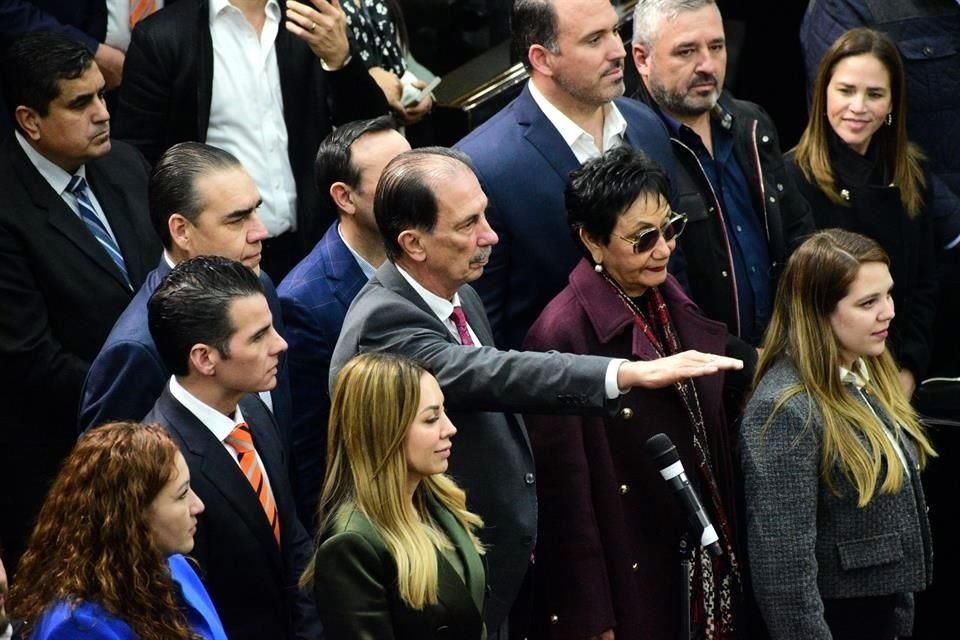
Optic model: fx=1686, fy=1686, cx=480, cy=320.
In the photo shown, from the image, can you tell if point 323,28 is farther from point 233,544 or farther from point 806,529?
point 806,529

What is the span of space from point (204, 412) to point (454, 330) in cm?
69

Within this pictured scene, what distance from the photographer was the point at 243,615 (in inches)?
154

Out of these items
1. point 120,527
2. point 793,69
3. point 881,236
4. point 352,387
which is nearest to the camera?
point 120,527

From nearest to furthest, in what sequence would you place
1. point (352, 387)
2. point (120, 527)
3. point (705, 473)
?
point (120, 527) → point (352, 387) → point (705, 473)

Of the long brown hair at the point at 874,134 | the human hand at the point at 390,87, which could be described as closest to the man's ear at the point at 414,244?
the human hand at the point at 390,87

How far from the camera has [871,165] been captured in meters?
5.60

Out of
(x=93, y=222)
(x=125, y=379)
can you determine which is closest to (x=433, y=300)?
(x=125, y=379)

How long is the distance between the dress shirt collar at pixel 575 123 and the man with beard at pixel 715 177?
0.74 ft

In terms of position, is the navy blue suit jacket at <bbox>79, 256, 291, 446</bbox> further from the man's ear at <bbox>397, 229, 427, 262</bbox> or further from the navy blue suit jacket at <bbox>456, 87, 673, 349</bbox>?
the navy blue suit jacket at <bbox>456, 87, 673, 349</bbox>

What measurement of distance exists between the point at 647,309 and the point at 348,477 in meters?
1.07

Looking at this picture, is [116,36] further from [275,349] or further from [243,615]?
[243,615]

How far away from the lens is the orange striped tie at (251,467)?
12.9 ft

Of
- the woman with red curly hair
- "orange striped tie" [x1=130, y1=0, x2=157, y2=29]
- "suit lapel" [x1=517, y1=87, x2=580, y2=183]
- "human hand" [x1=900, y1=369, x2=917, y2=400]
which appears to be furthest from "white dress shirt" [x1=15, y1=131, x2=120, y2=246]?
"human hand" [x1=900, y1=369, x2=917, y2=400]

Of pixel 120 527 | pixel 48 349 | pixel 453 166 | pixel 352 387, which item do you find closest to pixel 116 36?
pixel 48 349
